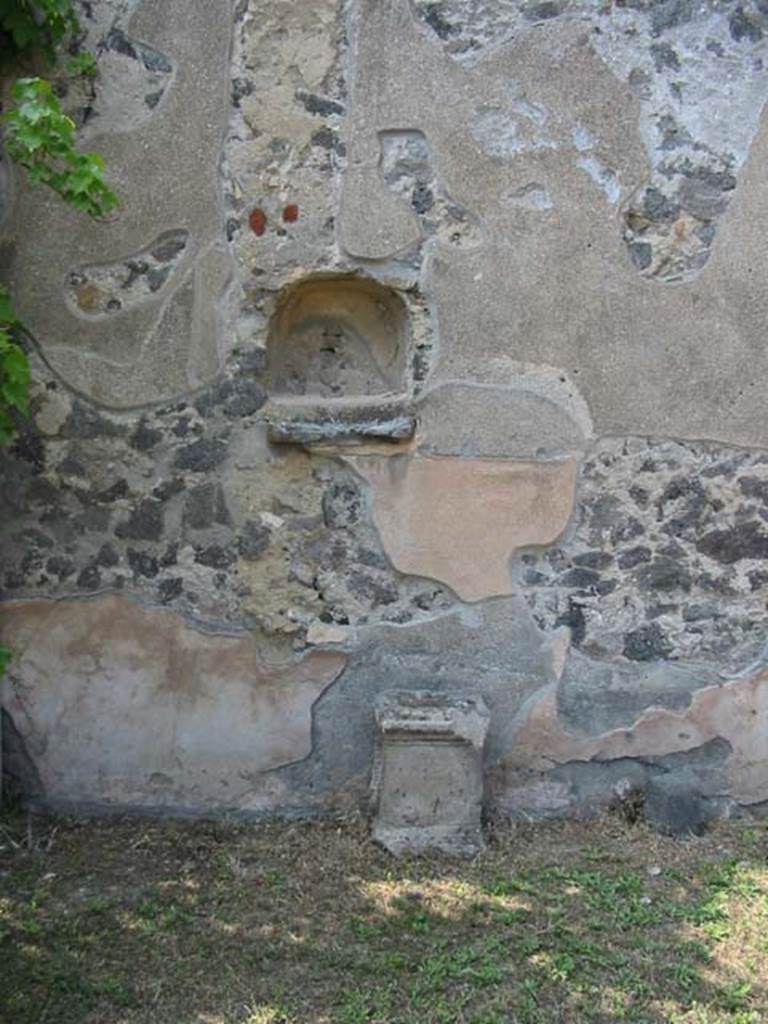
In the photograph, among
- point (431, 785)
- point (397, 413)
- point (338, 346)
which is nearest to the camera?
point (431, 785)

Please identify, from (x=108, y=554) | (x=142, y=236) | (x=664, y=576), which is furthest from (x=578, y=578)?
(x=142, y=236)

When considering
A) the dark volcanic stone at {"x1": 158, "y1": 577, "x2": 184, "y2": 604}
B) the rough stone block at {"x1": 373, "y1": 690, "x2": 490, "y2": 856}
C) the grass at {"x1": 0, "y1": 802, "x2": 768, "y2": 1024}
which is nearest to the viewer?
the grass at {"x1": 0, "y1": 802, "x2": 768, "y2": 1024}

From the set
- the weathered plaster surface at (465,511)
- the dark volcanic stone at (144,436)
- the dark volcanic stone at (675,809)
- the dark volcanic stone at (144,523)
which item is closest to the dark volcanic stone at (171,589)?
the dark volcanic stone at (144,523)

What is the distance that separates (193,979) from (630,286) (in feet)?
8.43

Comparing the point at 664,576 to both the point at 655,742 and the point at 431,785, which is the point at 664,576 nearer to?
the point at 655,742

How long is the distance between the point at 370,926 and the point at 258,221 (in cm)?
226

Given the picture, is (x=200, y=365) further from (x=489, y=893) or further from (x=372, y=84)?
(x=489, y=893)

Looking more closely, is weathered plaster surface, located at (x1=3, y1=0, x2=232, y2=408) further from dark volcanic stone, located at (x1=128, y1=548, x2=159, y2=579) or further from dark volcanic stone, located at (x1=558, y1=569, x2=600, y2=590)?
dark volcanic stone, located at (x1=558, y1=569, x2=600, y2=590)

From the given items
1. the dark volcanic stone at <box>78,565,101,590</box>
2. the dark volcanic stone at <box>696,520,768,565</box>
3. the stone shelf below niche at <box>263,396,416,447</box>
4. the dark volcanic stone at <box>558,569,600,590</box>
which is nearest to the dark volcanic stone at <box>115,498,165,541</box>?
the dark volcanic stone at <box>78,565,101,590</box>

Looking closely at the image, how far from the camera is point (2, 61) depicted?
3.50 m

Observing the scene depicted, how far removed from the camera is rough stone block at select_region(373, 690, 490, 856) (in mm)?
3504

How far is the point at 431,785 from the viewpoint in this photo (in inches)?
139

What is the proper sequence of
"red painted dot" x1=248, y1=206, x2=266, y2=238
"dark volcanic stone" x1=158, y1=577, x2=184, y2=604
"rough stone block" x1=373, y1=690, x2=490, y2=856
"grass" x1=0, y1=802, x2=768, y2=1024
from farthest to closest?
1. "dark volcanic stone" x1=158, y1=577, x2=184, y2=604
2. "red painted dot" x1=248, y1=206, x2=266, y2=238
3. "rough stone block" x1=373, y1=690, x2=490, y2=856
4. "grass" x1=0, y1=802, x2=768, y2=1024

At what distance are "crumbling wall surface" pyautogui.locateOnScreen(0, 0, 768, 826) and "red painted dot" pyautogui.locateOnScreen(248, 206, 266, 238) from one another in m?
0.01
